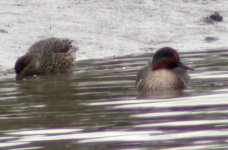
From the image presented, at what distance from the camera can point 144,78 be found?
11953 millimetres

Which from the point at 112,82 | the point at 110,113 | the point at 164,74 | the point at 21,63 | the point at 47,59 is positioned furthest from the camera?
the point at 47,59

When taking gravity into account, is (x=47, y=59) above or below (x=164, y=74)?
below

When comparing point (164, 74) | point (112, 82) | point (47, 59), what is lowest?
point (47, 59)

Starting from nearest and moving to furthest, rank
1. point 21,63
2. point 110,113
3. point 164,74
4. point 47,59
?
point 110,113 → point 164,74 → point 21,63 → point 47,59

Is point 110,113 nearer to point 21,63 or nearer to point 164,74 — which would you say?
point 164,74

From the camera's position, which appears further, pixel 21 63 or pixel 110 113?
pixel 21 63

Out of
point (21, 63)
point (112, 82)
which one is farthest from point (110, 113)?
point (21, 63)

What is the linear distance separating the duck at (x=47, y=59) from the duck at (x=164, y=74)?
318 cm

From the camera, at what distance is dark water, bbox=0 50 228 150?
7.77 metres

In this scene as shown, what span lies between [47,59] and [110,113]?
678 cm

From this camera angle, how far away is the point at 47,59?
16.2m

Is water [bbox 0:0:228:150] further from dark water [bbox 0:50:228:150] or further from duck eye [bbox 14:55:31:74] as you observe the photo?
duck eye [bbox 14:55:31:74]

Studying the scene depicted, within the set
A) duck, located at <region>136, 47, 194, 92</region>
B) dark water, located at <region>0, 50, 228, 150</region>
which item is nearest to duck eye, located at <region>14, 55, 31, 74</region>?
dark water, located at <region>0, 50, 228, 150</region>

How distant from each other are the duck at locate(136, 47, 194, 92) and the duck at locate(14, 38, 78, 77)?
318 centimetres
